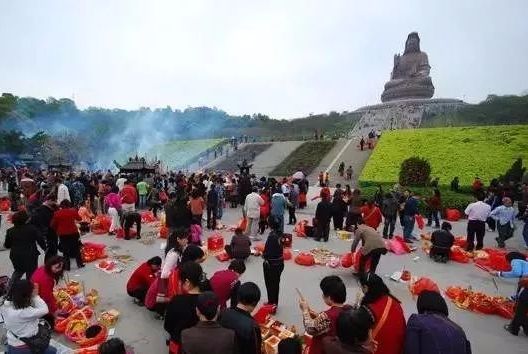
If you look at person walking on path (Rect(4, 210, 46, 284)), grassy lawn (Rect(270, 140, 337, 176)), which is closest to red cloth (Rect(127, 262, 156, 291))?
person walking on path (Rect(4, 210, 46, 284))

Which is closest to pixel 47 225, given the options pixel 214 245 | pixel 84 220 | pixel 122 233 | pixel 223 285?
pixel 122 233

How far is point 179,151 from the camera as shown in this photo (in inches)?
1934

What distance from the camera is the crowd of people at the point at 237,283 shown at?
2.86 metres

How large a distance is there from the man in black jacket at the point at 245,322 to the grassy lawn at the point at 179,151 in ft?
128

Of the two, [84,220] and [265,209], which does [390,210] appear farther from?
[84,220]

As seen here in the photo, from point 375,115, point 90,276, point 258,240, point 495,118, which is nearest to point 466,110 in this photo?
point 495,118

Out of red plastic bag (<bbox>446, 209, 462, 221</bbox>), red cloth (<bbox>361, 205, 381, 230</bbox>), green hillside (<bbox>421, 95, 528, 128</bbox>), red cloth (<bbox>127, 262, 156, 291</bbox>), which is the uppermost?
green hillside (<bbox>421, 95, 528, 128</bbox>)

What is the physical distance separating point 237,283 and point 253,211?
6.26 meters

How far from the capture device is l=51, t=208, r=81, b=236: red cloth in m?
7.76

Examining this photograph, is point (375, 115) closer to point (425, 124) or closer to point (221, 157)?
point (425, 124)

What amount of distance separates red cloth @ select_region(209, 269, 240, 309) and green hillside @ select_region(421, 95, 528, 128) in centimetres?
4531

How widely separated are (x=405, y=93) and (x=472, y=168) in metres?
37.3

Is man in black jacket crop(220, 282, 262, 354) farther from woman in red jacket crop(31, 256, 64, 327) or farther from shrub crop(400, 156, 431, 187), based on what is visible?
shrub crop(400, 156, 431, 187)

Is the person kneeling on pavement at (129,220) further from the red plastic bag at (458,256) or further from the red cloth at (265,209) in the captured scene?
the red plastic bag at (458,256)
